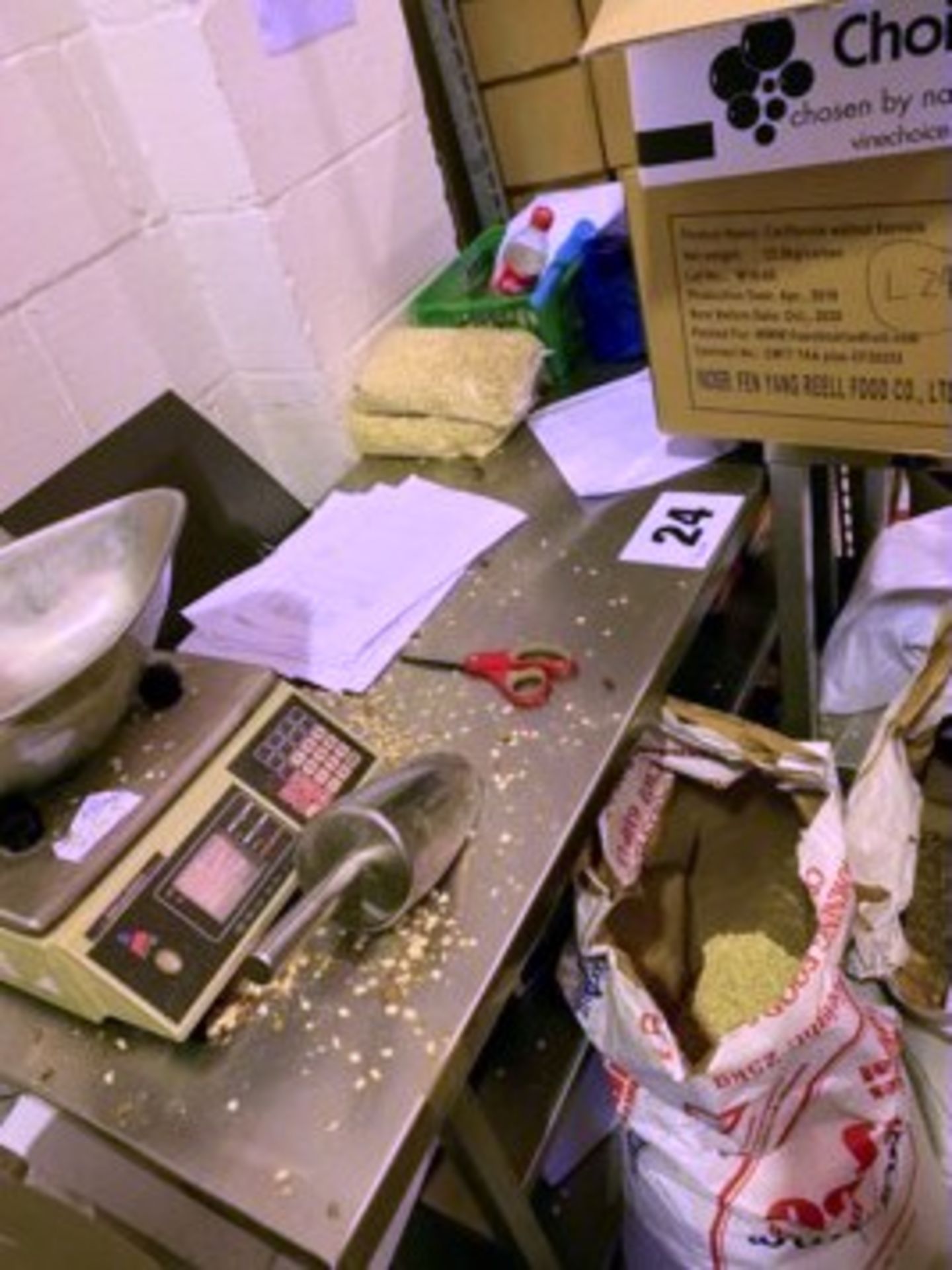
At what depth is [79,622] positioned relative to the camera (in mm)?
870

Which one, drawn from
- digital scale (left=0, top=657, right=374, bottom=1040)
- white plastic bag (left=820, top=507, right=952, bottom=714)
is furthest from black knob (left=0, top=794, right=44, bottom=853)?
white plastic bag (left=820, top=507, right=952, bottom=714)

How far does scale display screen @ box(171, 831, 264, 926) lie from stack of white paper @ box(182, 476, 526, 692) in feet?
0.94

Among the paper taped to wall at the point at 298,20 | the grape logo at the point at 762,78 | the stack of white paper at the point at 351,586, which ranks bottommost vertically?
the stack of white paper at the point at 351,586

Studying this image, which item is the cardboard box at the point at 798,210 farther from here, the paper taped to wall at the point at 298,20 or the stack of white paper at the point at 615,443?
the paper taped to wall at the point at 298,20

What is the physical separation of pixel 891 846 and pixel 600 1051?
1.46 ft

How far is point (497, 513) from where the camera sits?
3.95ft

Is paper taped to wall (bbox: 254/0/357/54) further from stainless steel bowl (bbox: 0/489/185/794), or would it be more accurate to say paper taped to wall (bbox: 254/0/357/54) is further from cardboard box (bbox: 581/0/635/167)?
stainless steel bowl (bbox: 0/489/185/794)

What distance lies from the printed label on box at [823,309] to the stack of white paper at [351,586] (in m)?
0.32

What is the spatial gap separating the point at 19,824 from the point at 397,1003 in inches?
12.6

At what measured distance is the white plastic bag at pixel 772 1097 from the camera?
2.86 ft

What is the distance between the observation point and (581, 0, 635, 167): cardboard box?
1.00m

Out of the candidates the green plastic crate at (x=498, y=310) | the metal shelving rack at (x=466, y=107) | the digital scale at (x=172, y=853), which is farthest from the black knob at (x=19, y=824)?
the metal shelving rack at (x=466, y=107)

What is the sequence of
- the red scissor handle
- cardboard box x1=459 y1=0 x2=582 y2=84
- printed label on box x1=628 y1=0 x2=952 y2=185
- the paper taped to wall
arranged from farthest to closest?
1. cardboard box x1=459 y1=0 x2=582 y2=84
2. the paper taped to wall
3. the red scissor handle
4. printed label on box x1=628 y1=0 x2=952 y2=185

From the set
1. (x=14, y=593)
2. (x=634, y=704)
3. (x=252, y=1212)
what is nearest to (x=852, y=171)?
(x=634, y=704)
